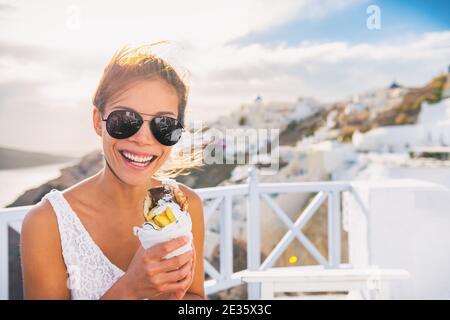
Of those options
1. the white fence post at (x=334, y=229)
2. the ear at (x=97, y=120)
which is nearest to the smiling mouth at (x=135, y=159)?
the ear at (x=97, y=120)

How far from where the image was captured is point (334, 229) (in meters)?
3.07

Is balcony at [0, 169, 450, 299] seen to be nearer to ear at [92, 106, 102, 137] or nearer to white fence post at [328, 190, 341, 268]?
white fence post at [328, 190, 341, 268]

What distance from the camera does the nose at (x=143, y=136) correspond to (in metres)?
1.27

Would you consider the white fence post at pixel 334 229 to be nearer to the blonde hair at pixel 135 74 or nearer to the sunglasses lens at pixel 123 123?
the blonde hair at pixel 135 74

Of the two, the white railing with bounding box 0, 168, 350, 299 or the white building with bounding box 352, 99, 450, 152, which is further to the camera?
the white building with bounding box 352, 99, 450, 152

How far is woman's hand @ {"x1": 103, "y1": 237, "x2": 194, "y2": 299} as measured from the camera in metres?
1.11

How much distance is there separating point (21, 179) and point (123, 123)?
0.82m

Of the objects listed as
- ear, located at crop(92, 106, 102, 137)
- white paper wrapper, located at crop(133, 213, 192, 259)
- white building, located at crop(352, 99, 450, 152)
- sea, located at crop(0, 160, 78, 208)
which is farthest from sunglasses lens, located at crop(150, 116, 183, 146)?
white building, located at crop(352, 99, 450, 152)

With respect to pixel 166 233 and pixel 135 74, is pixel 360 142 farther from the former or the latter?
pixel 166 233

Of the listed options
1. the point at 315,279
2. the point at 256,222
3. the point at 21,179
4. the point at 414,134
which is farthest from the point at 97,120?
the point at 414,134

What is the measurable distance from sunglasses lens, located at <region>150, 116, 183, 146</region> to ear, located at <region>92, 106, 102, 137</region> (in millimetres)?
166

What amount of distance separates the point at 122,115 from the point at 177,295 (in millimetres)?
583

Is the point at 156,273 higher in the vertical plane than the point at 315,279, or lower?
higher
